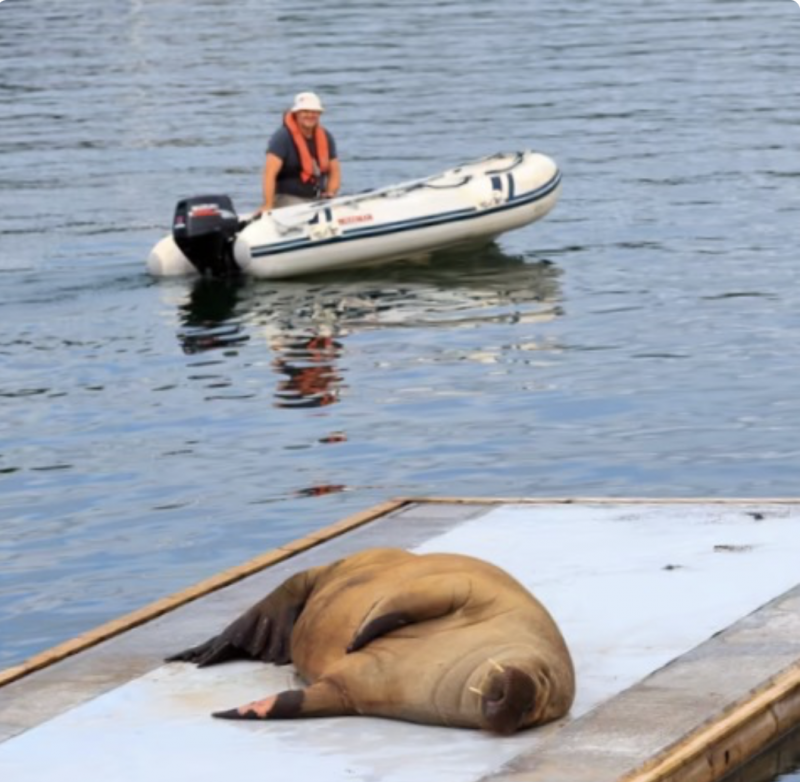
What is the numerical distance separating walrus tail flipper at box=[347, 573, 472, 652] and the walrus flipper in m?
0.64

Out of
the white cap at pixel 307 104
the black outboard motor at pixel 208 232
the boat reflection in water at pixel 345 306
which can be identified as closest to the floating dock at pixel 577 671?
the boat reflection in water at pixel 345 306

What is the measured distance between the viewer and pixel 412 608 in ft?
27.6

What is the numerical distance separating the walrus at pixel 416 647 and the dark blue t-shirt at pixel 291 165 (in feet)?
44.1

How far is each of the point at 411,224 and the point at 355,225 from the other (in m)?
0.60

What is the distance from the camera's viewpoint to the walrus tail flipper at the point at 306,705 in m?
8.30

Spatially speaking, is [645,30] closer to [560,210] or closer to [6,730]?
[560,210]

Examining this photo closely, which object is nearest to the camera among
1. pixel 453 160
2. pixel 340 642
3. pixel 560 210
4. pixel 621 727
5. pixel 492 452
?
pixel 621 727

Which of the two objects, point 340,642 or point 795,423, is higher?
point 340,642

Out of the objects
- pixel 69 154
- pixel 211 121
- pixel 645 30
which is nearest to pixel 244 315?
pixel 69 154

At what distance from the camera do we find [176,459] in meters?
15.4

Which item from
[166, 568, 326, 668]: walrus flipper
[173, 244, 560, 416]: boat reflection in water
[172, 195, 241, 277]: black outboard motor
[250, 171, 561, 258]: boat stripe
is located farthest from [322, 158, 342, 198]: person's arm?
[166, 568, 326, 668]: walrus flipper

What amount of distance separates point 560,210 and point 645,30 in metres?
20.0

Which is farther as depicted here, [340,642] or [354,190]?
[354,190]

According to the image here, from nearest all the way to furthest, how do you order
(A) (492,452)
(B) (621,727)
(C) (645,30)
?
(B) (621,727) < (A) (492,452) < (C) (645,30)
